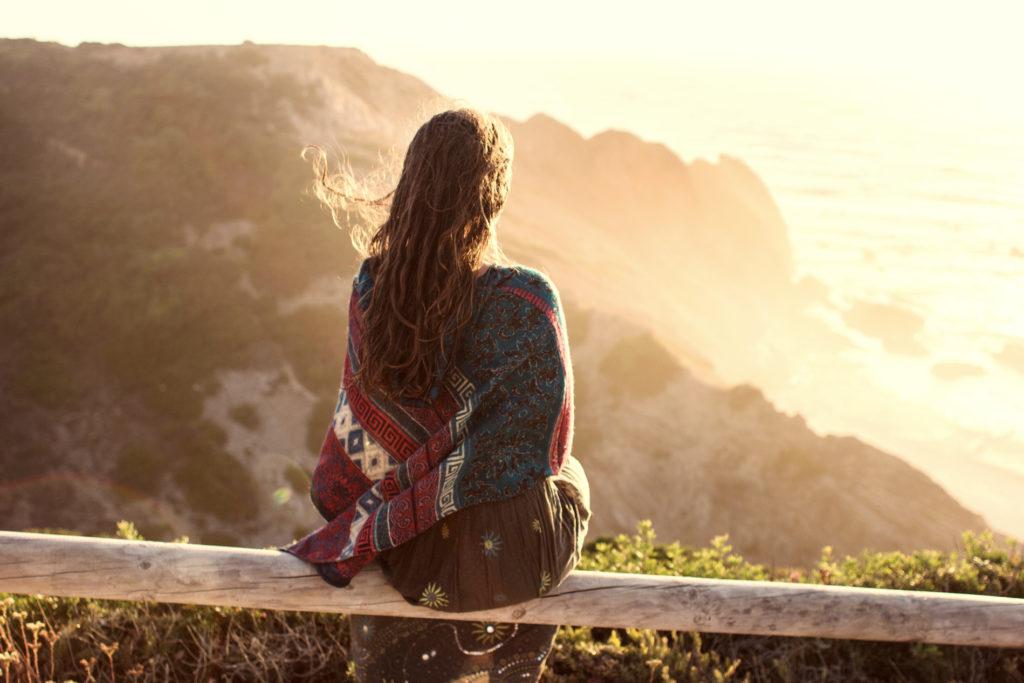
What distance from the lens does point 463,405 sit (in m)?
2.50

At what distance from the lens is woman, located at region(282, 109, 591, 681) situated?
7.89 ft

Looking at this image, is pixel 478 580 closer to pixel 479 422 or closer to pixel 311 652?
pixel 479 422

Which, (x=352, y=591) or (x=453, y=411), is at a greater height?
(x=453, y=411)

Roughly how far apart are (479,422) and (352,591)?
74 cm

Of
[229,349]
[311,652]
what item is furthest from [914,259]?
[311,652]

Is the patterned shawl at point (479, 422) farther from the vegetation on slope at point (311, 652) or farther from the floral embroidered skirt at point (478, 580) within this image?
the vegetation on slope at point (311, 652)

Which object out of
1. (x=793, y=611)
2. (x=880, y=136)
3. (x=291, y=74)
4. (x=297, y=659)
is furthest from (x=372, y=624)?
(x=880, y=136)

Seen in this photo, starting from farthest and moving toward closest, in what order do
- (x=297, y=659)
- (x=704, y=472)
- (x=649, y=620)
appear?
1. (x=704, y=472)
2. (x=297, y=659)
3. (x=649, y=620)

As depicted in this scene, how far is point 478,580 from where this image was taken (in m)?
2.49

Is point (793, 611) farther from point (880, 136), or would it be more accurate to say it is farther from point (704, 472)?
point (880, 136)

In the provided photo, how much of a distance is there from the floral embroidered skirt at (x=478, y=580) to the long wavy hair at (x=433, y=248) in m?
0.49

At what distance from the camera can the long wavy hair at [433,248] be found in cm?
238

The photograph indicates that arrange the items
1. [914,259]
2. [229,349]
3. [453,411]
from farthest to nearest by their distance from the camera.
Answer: [914,259] → [229,349] → [453,411]

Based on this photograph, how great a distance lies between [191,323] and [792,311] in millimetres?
69211
